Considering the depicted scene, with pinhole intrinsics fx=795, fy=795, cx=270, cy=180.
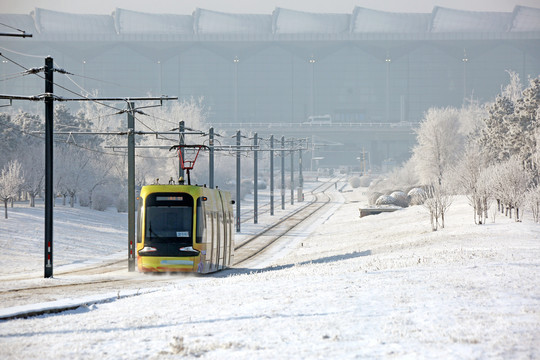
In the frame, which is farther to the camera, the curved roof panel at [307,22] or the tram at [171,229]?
the curved roof panel at [307,22]

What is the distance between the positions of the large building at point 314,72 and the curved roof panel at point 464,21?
2552 cm

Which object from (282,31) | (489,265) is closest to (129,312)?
(489,265)

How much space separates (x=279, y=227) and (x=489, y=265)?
3884cm

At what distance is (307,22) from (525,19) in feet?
179

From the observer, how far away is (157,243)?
23.6 metres

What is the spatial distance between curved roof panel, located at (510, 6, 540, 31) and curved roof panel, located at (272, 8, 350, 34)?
1676 inches

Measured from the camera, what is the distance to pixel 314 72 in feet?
561

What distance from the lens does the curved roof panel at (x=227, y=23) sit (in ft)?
636

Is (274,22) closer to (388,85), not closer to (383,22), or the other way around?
(383,22)

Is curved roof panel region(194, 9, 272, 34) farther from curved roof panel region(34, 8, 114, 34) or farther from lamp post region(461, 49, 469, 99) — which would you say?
lamp post region(461, 49, 469, 99)

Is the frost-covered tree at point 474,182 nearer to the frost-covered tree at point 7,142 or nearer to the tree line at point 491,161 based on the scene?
the tree line at point 491,161

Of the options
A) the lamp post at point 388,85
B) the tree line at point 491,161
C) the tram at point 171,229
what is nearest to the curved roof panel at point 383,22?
the lamp post at point 388,85

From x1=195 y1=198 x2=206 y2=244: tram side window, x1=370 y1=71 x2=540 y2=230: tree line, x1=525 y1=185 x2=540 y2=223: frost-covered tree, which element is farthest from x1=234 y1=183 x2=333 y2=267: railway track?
x1=525 y1=185 x2=540 y2=223: frost-covered tree

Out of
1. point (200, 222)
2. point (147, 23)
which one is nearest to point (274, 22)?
point (147, 23)
